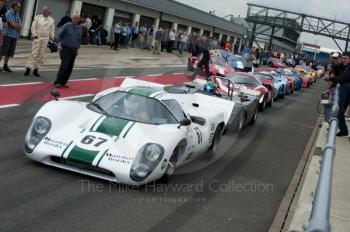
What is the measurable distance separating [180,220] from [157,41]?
2781 centimetres

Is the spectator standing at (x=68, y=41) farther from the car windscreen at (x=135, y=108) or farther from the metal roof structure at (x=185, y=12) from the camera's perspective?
the metal roof structure at (x=185, y=12)

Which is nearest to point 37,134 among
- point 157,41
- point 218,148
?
point 218,148

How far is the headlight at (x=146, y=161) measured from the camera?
6.30 m

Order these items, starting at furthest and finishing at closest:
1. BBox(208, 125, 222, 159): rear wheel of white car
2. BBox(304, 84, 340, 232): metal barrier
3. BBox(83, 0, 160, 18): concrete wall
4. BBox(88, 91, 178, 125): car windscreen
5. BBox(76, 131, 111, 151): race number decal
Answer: BBox(83, 0, 160, 18): concrete wall, BBox(208, 125, 222, 159): rear wheel of white car, BBox(88, 91, 178, 125): car windscreen, BBox(76, 131, 111, 151): race number decal, BBox(304, 84, 340, 232): metal barrier

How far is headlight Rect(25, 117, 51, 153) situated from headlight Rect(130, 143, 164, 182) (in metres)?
1.26

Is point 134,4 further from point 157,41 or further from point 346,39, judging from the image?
point 346,39

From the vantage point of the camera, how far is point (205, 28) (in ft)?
164

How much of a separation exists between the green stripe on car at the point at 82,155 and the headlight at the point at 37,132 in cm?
55

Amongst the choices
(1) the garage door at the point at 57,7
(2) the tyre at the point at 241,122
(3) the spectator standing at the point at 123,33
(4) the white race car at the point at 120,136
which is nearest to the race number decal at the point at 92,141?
(4) the white race car at the point at 120,136

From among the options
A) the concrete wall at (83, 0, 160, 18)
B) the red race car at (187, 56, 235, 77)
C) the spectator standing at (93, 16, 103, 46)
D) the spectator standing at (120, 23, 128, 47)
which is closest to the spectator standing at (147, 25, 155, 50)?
the concrete wall at (83, 0, 160, 18)

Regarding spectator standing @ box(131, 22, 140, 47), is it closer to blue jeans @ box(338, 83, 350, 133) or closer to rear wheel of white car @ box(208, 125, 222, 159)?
blue jeans @ box(338, 83, 350, 133)

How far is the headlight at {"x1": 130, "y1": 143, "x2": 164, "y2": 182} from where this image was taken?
248 inches

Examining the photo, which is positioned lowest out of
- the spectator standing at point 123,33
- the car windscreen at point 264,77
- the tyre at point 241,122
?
the tyre at point 241,122

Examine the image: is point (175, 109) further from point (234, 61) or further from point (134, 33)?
point (134, 33)
